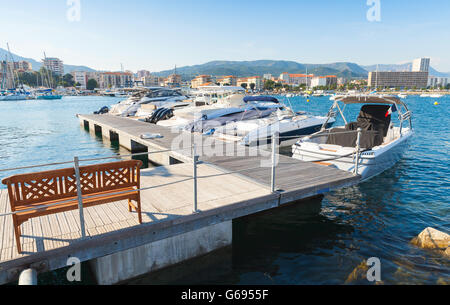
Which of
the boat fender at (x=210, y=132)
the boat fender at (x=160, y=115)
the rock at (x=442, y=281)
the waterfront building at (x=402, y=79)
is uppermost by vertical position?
the waterfront building at (x=402, y=79)

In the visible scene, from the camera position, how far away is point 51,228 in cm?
507

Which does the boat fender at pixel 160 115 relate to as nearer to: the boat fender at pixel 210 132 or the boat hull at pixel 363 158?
the boat fender at pixel 210 132

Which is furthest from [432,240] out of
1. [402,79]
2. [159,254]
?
[402,79]

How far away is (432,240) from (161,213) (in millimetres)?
6524

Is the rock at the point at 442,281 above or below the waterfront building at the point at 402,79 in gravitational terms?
below

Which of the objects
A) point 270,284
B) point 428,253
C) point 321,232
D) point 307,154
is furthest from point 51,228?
point 307,154

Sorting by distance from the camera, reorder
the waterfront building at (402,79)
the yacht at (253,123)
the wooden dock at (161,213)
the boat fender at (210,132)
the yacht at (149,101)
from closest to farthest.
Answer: the wooden dock at (161,213) → the yacht at (253,123) → the boat fender at (210,132) → the yacht at (149,101) → the waterfront building at (402,79)

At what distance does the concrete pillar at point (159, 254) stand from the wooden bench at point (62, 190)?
2.56 ft

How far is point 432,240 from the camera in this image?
6.96m

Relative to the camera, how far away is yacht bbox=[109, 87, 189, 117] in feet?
98.6

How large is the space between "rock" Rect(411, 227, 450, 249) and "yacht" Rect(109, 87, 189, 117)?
84.2 ft

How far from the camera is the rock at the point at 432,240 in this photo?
6854 millimetres
